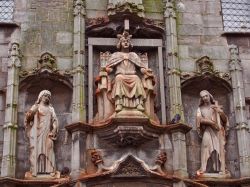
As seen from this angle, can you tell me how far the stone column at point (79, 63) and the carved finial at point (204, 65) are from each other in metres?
2.61

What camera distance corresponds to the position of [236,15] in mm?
15789

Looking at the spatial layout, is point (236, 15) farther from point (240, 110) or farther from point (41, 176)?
point (41, 176)

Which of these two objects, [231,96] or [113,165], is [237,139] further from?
[113,165]

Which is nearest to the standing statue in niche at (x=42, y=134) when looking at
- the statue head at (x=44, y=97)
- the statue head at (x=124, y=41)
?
the statue head at (x=44, y=97)

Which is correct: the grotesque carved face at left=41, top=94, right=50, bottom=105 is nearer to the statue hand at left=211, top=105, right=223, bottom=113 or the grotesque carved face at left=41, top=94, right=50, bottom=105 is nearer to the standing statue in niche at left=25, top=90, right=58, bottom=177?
the standing statue in niche at left=25, top=90, right=58, bottom=177

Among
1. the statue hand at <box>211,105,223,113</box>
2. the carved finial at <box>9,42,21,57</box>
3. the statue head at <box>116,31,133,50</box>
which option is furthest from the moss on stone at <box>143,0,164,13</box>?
the carved finial at <box>9,42,21,57</box>

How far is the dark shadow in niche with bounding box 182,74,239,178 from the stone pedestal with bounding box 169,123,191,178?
344 millimetres

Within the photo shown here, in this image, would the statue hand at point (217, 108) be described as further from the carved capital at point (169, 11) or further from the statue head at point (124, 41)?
the carved capital at point (169, 11)

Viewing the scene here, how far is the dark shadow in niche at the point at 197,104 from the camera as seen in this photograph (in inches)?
529

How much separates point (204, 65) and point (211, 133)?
5.56 feet

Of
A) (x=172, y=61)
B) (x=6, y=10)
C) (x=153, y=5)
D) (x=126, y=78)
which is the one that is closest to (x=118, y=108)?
(x=126, y=78)

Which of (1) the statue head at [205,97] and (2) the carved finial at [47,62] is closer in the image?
(1) the statue head at [205,97]

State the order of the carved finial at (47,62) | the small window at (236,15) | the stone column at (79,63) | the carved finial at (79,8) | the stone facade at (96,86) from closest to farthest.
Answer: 1. the stone facade at (96,86)
2. the stone column at (79,63)
3. the carved finial at (47,62)
4. the carved finial at (79,8)
5. the small window at (236,15)

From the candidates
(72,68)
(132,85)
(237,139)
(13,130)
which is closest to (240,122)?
(237,139)
